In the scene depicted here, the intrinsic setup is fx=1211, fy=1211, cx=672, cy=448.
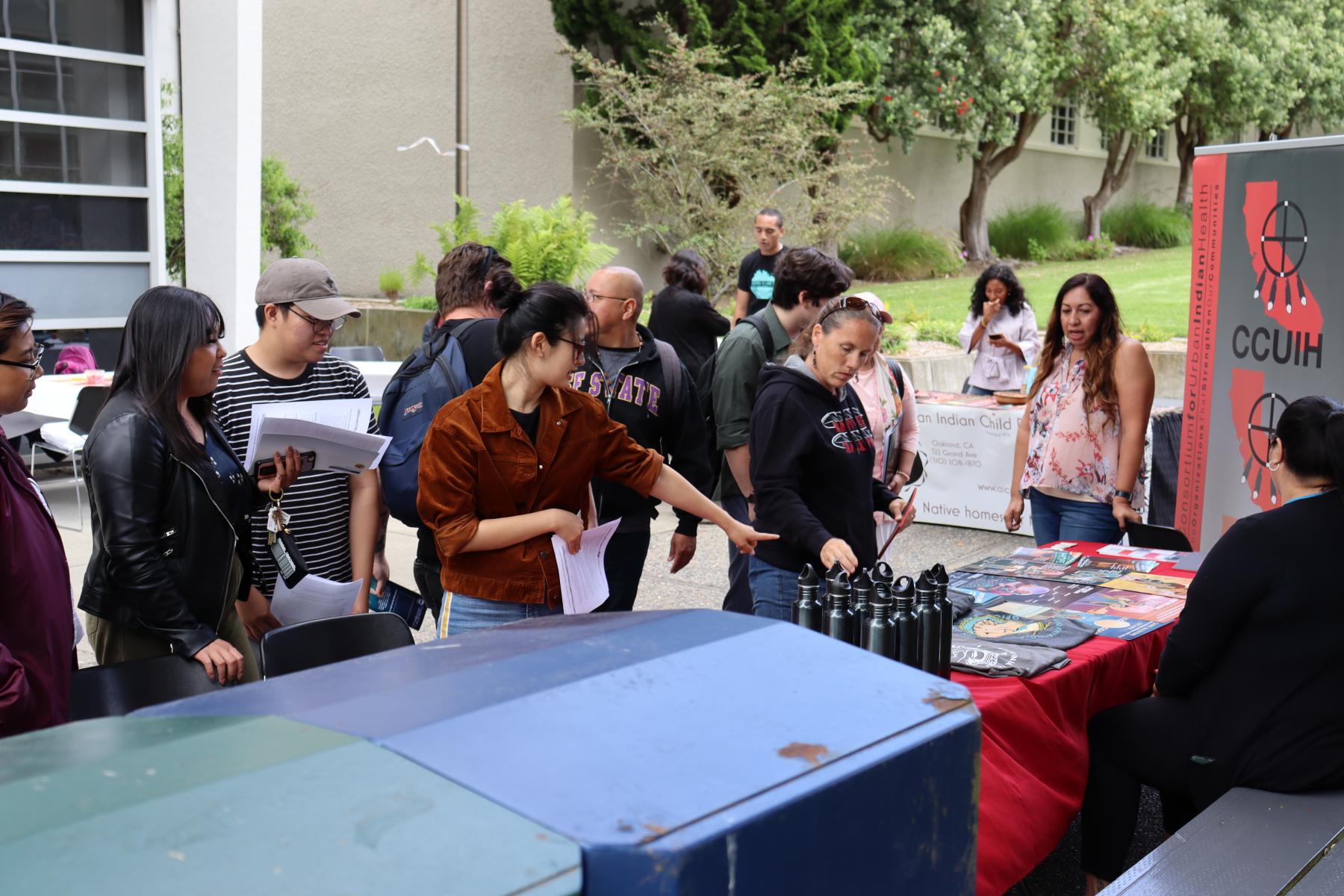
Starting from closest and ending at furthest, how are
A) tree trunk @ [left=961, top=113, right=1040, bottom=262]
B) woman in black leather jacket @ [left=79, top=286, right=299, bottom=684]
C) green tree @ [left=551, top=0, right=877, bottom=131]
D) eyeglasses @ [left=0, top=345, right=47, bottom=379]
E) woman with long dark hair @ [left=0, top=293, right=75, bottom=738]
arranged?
woman with long dark hair @ [left=0, top=293, right=75, bottom=738], eyeglasses @ [left=0, top=345, right=47, bottom=379], woman in black leather jacket @ [left=79, top=286, right=299, bottom=684], green tree @ [left=551, top=0, right=877, bottom=131], tree trunk @ [left=961, top=113, right=1040, bottom=262]

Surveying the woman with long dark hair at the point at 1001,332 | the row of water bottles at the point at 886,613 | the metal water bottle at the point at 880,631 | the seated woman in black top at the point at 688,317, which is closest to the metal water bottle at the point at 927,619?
the row of water bottles at the point at 886,613

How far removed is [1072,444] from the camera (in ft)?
16.5

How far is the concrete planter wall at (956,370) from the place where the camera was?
11633 millimetres

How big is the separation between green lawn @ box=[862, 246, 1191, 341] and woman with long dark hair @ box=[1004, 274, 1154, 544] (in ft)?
28.1

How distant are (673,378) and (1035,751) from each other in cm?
190

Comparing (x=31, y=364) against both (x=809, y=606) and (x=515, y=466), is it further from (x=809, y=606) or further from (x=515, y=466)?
(x=809, y=606)

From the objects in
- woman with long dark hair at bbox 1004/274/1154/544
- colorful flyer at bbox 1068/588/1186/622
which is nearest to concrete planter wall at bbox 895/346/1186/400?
woman with long dark hair at bbox 1004/274/1154/544

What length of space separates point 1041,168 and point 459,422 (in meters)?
26.2

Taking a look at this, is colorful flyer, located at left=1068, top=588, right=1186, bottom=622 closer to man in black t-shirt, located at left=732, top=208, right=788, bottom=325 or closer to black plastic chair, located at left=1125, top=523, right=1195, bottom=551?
black plastic chair, located at left=1125, top=523, right=1195, bottom=551

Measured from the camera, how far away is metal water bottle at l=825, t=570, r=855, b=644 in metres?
2.85

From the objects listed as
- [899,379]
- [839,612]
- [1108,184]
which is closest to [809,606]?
[839,612]

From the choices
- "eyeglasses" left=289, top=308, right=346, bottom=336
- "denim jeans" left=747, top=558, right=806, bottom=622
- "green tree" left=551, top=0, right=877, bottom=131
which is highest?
"green tree" left=551, top=0, right=877, bottom=131

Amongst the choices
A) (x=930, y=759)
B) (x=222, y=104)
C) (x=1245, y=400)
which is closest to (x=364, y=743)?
(x=930, y=759)

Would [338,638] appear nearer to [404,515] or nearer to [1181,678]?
[404,515]
